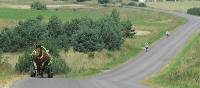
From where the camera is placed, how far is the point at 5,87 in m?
25.3

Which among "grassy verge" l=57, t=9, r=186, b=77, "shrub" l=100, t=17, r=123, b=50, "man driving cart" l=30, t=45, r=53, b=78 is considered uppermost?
"man driving cart" l=30, t=45, r=53, b=78

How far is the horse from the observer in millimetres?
32031

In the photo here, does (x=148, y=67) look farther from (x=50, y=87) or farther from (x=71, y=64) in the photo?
(x=50, y=87)

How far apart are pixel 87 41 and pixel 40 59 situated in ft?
174

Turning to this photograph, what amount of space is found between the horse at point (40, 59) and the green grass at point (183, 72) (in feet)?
30.7

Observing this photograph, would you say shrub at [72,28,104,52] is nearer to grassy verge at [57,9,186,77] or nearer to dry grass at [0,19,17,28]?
grassy verge at [57,9,186,77]

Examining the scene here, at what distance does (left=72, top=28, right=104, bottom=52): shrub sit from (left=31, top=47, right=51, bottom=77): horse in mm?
51432

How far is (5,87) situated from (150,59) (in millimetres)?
54288

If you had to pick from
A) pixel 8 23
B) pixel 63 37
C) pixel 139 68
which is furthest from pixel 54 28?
pixel 8 23

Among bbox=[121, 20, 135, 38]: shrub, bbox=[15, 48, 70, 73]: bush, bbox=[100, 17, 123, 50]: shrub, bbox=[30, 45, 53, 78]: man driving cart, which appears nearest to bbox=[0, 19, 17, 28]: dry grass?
bbox=[121, 20, 135, 38]: shrub

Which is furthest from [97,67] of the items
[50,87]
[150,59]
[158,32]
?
[158,32]

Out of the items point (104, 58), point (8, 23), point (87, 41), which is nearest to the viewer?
point (104, 58)

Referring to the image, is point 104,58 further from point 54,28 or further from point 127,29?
point 127,29

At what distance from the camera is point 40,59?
107 feet
